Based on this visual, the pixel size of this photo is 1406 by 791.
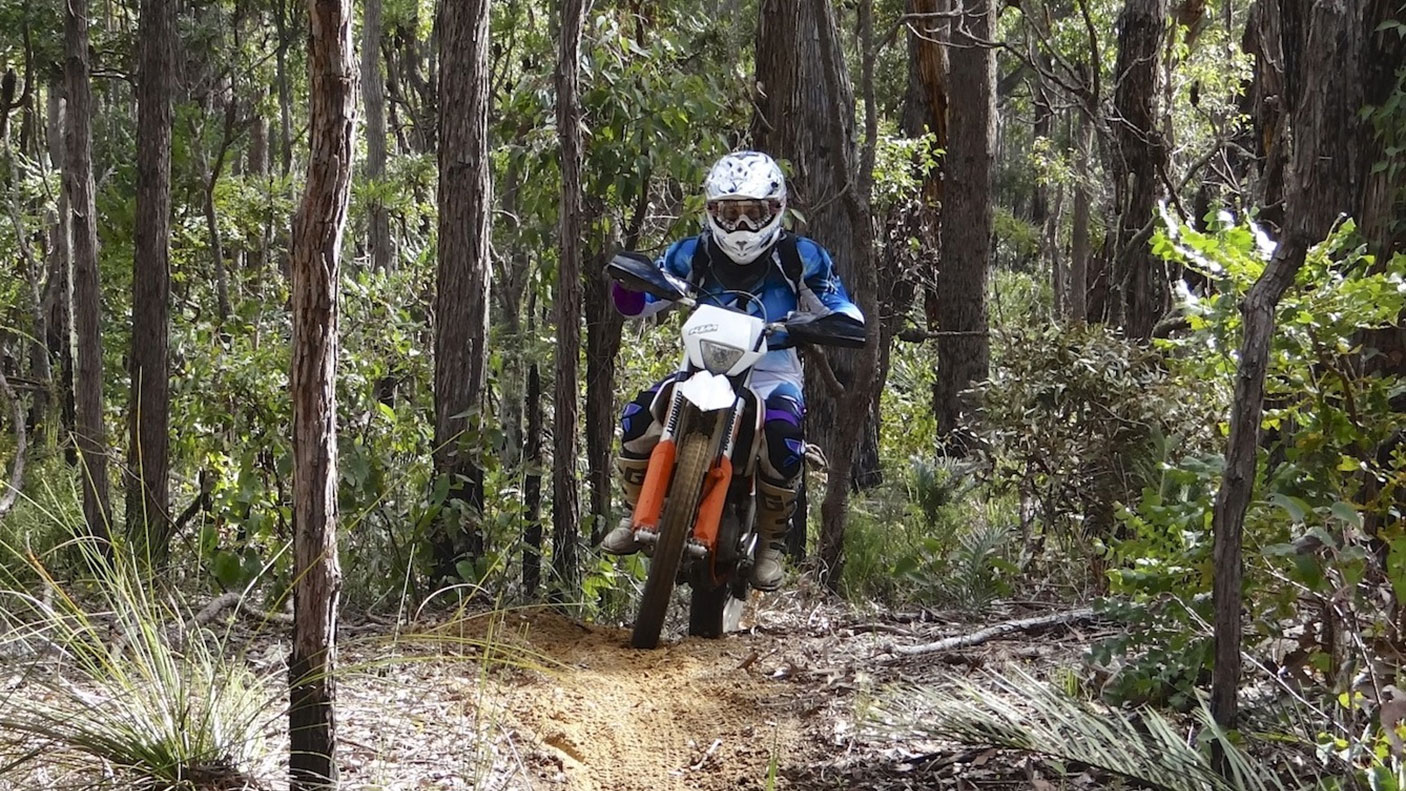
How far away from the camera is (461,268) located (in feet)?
19.2

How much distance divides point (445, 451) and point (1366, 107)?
3.80 meters

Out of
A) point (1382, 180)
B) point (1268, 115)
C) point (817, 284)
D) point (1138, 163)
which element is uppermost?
point (1268, 115)

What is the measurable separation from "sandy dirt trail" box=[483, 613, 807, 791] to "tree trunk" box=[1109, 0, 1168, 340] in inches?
249

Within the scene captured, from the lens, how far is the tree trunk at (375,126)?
19125mm

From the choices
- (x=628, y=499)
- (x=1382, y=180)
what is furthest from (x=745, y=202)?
(x=1382, y=180)

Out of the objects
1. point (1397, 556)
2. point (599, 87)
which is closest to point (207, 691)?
point (1397, 556)

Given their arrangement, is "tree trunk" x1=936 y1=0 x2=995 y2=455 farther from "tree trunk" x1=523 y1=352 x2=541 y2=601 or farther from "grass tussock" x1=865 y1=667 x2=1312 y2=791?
"grass tussock" x1=865 y1=667 x2=1312 y2=791

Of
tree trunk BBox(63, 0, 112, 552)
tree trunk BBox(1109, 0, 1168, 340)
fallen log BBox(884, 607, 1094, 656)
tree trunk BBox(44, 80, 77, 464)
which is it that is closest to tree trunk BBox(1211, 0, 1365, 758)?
fallen log BBox(884, 607, 1094, 656)

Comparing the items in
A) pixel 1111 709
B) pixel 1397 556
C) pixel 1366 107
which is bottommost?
pixel 1111 709

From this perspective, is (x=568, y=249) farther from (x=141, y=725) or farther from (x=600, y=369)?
(x=141, y=725)

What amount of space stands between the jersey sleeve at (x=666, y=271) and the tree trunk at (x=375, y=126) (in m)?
13.3

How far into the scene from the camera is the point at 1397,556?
2.81 m

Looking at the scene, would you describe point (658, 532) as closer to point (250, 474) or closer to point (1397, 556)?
point (250, 474)

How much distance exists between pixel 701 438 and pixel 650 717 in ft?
3.83
